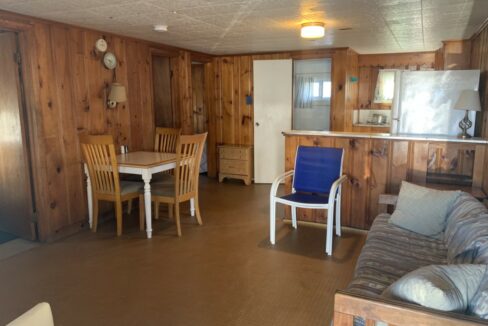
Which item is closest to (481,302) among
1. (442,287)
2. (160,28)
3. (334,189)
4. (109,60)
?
(442,287)

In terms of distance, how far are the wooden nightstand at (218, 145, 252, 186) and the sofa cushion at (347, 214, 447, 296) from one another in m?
3.40

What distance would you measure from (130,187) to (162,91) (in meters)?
2.19

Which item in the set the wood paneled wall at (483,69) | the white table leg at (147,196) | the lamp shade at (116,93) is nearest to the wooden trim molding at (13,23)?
the lamp shade at (116,93)

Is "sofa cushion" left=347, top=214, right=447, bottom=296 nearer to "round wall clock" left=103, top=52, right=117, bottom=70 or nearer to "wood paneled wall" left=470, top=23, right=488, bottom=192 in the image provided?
"wood paneled wall" left=470, top=23, right=488, bottom=192

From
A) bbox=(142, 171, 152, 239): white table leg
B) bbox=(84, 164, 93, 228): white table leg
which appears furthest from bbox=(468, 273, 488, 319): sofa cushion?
bbox=(84, 164, 93, 228): white table leg

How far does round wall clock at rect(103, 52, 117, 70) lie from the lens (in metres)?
4.14

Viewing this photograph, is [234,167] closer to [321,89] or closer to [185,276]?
[321,89]

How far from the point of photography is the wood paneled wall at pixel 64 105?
11.3ft

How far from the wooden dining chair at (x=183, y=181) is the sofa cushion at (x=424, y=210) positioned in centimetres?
200

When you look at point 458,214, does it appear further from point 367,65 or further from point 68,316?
point 367,65

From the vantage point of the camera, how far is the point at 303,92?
19.4 feet

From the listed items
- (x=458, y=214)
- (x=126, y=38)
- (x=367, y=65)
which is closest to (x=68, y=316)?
(x=458, y=214)

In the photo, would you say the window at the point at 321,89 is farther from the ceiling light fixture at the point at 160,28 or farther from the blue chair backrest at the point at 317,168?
the ceiling light fixture at the point at 160,28

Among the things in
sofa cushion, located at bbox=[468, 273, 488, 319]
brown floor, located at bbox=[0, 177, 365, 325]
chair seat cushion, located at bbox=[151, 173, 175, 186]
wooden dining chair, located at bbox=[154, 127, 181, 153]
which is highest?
wooden dining chair, located at bbox=[154, 127, 181, 153]
